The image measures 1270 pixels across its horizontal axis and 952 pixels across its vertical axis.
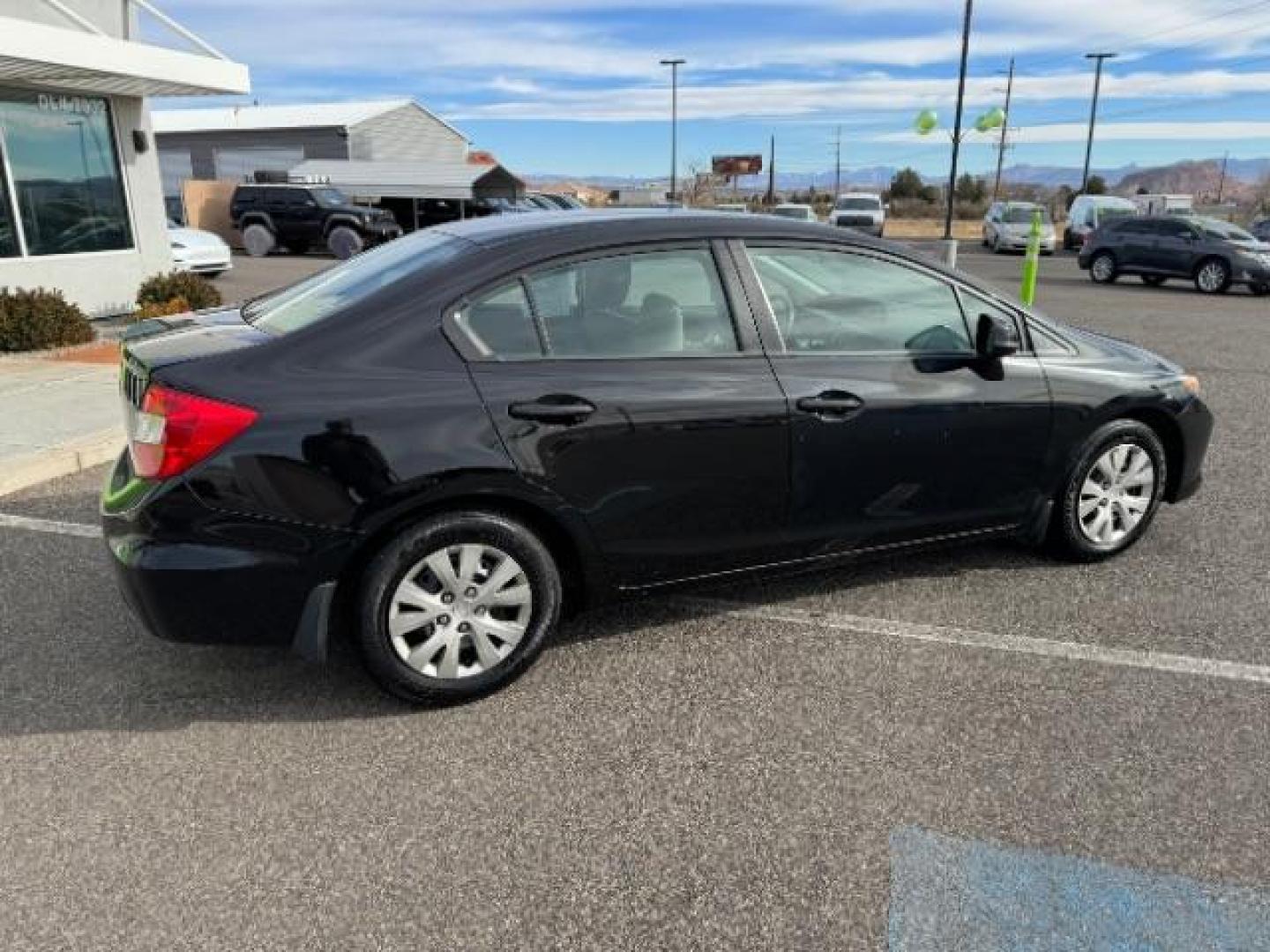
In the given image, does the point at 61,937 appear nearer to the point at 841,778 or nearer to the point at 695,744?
the point at 695,744

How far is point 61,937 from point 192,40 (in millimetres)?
11929

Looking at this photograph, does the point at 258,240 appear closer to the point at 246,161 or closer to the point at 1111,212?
the point at 246,161

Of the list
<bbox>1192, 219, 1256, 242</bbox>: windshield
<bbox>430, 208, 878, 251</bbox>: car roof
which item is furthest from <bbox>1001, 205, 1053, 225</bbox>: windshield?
<bbox>430, 208, 878, 251</bbox>: car roof

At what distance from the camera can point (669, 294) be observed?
350cm

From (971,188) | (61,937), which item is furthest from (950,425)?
(971,188)

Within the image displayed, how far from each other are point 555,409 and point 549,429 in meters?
0.07

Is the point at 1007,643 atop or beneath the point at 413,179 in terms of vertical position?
beneath

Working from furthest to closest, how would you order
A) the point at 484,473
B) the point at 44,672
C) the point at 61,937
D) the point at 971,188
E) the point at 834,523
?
the point at 971,188
the point at 834,523
the point at 44,672
the point at 484,473
the point at 61,937

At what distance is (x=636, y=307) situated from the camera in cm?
345

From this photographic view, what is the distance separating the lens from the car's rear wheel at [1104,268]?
21.4 meters

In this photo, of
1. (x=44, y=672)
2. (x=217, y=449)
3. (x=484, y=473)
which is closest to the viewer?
(x=217, y=449)

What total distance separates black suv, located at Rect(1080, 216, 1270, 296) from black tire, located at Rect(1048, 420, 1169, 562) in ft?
57.7

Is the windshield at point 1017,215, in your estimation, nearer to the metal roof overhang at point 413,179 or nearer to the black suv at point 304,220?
the metal roof overhang at point 413,179

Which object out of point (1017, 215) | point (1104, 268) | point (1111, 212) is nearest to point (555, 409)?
point (1104, 268)
